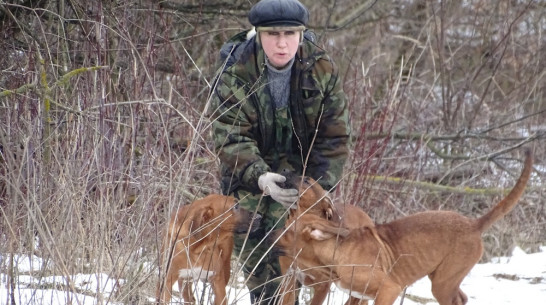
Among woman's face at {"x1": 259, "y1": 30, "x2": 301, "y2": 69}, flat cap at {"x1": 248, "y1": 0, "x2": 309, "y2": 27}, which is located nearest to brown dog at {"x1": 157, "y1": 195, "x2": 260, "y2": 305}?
→ woman's face at {"x1": 259, "y1": 30, "x2": 301, "y2": 69}

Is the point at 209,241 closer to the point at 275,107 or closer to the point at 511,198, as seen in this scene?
the point at 275,107

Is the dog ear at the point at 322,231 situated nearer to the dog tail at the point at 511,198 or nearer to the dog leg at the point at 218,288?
the dog leg at the point at 218,288

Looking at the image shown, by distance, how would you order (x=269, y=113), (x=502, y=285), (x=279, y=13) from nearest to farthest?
(x=279, y=13)
(x=269, y=113)
(x=502, y=285)

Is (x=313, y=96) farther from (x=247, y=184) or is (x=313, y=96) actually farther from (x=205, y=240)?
(x=205, y=240)

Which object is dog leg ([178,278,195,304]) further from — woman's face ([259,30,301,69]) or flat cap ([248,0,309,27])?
flat cap ([248,0,309,27])

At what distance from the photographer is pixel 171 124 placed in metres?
6.93

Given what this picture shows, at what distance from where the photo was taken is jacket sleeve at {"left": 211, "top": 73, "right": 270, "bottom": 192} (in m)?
4.59

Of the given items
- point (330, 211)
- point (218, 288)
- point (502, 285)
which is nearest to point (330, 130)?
point (330, 211)

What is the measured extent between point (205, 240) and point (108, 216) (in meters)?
0.78

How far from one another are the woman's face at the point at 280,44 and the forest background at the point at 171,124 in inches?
18.4

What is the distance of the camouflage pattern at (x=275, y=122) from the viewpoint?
15.4ft

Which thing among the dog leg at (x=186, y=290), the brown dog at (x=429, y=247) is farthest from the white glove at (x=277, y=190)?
the dog leg at (x=186, y=290)

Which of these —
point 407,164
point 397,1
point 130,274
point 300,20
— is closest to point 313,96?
point 300,20

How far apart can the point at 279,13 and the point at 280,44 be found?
16 centimetres
